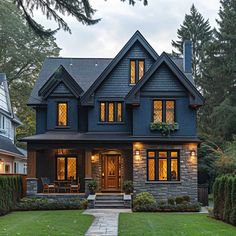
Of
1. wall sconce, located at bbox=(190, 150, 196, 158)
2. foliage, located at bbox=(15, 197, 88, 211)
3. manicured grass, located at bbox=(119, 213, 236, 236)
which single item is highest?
wall sconce, located at bbox=(190, 150, 196, 158)

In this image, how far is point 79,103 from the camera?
83.9 feet

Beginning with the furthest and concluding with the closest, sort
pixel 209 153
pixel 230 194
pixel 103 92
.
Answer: pixel 209 153, pixel 103 92, pixel 230 194

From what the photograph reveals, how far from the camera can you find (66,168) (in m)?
25.5

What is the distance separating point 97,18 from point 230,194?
11.1 m

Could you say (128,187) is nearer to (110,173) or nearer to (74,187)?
(110,173)

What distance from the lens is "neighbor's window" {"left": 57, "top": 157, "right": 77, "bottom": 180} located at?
25438 millimetres

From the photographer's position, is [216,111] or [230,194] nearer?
[230,194]

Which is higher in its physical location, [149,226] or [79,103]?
[79,103]

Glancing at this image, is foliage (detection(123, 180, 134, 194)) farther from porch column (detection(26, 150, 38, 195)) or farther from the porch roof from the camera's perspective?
porch column (detection(26, 150, 38, 195))

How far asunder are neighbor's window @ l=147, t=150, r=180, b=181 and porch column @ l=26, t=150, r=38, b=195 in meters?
5.68

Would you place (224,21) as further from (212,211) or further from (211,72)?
(212,211)

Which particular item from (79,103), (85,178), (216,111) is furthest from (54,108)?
(216,111)

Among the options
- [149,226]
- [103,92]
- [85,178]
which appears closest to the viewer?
[149,226]

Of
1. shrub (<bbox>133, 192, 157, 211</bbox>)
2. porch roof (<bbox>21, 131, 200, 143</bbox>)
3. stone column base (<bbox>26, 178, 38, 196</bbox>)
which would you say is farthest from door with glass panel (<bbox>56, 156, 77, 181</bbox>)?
shrub (<bbox>133, 192, 157, 211</bbox>)
